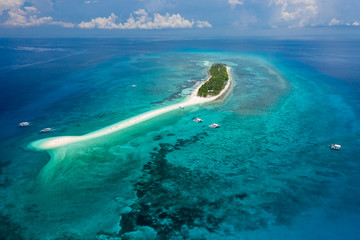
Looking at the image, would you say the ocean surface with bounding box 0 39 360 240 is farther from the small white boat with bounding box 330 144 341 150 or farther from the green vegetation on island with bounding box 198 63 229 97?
the green vegetation on island with bounding box 198 63 229 97

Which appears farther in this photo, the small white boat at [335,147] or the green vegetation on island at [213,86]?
the green vegetation on island at [213,86]

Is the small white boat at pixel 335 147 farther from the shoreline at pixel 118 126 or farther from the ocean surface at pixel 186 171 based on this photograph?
the shoreline at pixel 118 126

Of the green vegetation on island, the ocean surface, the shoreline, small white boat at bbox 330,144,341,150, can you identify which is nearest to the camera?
the ocean surface

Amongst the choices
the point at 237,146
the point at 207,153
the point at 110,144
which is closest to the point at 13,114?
the point at 110,144

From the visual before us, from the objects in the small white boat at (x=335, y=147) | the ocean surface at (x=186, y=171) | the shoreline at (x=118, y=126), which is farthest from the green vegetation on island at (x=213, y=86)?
the small white boat at (x=335, y=147)

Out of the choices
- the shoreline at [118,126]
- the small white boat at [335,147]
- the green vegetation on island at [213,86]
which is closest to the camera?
the small white boat at [335,147]

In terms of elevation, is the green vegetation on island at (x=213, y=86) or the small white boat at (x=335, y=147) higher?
the green vegetation on island at (x=213, y=86)

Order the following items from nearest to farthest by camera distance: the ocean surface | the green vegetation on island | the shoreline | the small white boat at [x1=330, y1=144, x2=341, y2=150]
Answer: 1. the ocean surface
2. the small white boat at [x1=330, y1=144, x2=341, y2=150]
3. the shoreline
4. the green vegetation on island

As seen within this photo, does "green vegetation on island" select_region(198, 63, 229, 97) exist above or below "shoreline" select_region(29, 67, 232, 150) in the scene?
above

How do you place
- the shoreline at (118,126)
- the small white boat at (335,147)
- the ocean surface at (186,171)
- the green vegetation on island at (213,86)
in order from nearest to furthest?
the ocean surface at (186,171), the small white boat at (335,147), the shoreline at (118,126), the green vegetation on island at (213,86)

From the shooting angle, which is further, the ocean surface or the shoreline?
the shoreline

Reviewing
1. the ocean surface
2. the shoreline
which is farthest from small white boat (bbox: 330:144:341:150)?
the shoreline

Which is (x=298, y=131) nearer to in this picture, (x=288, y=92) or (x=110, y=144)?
(x=288, y=92)
